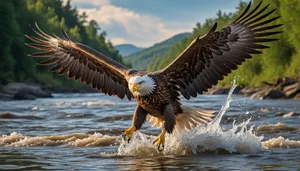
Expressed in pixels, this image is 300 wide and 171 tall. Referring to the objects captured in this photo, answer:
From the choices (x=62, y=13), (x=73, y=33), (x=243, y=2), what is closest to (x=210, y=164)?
(x=243, y=2)

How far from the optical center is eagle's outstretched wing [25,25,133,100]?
11.2 m

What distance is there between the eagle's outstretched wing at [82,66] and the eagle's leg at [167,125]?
5.04 ft

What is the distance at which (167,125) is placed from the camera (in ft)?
31.4

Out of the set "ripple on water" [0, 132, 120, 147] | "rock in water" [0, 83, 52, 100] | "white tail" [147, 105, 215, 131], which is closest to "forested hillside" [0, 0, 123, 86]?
"rock in water" [0, 83, 52, 100]

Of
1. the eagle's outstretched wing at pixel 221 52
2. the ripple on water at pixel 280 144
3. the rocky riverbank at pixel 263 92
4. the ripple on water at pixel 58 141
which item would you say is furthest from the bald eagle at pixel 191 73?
the rocky riverbank at pixel 263 92

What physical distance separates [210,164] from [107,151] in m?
2.61

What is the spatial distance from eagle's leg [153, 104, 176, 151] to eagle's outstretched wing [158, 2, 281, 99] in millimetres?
465

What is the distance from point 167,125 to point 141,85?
2.75ft

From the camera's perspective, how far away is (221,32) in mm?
9555

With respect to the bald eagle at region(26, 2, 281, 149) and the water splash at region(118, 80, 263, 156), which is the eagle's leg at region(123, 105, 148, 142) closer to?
the bald eagle at region(26, 2, 281, 149)

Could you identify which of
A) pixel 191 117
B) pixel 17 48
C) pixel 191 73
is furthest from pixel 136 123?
pixel 17 48

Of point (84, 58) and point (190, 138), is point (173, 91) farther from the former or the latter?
point (84, 58)

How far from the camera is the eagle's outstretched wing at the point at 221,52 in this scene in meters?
9.59

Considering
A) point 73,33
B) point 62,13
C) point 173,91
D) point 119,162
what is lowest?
point 119,162
